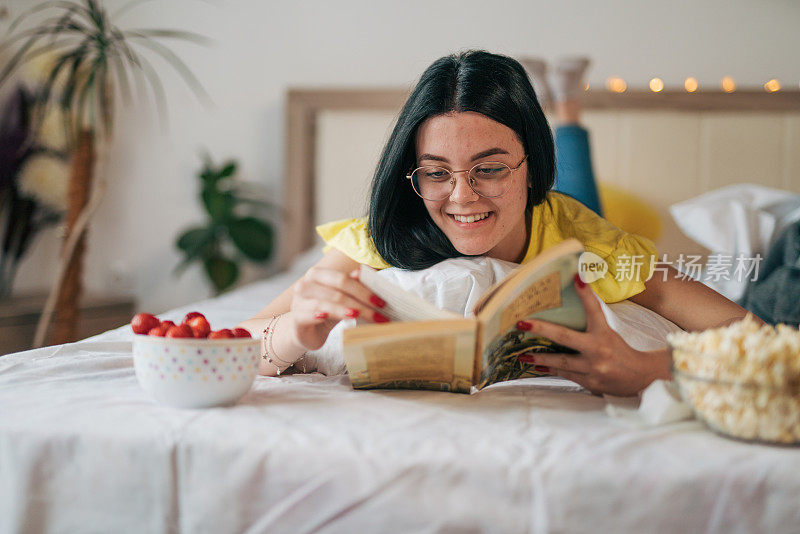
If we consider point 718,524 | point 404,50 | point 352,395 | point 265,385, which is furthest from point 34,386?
point 404,50

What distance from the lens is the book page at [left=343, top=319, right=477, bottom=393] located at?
701 mm

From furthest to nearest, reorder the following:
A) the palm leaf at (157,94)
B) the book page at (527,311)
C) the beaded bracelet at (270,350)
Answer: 1. the palm leaf at (157,94)
2. the beaded bracelet at (270,350)
3. the book page at (527,311)

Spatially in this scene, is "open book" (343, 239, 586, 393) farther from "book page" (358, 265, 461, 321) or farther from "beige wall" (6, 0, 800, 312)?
"beige wall" (6, 0, 800, 312)

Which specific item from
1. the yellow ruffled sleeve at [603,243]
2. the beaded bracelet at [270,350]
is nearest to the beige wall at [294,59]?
the yellow ruffled sleeve at [603,243]

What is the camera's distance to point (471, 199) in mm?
1017

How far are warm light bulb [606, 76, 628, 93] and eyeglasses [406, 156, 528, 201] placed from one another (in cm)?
Result: 177

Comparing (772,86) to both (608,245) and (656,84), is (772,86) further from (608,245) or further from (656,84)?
(608,245)

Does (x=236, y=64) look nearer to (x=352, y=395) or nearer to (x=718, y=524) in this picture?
(x=352, y=395)

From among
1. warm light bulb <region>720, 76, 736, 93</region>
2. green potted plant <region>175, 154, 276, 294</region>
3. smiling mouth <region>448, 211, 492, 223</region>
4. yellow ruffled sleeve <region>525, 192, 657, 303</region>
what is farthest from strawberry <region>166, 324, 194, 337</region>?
warm light bulb <region>720, 76, 736, 93</region>

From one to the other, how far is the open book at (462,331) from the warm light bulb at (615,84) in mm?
2056

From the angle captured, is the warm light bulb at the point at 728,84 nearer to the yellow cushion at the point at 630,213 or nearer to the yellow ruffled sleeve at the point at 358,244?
the yellow cushion at the point at 630,213

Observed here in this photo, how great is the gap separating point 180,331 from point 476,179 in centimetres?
50

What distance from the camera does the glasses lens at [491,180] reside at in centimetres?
103

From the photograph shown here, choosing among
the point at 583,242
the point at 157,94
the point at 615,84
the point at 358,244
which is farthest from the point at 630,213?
the point at 157,94
